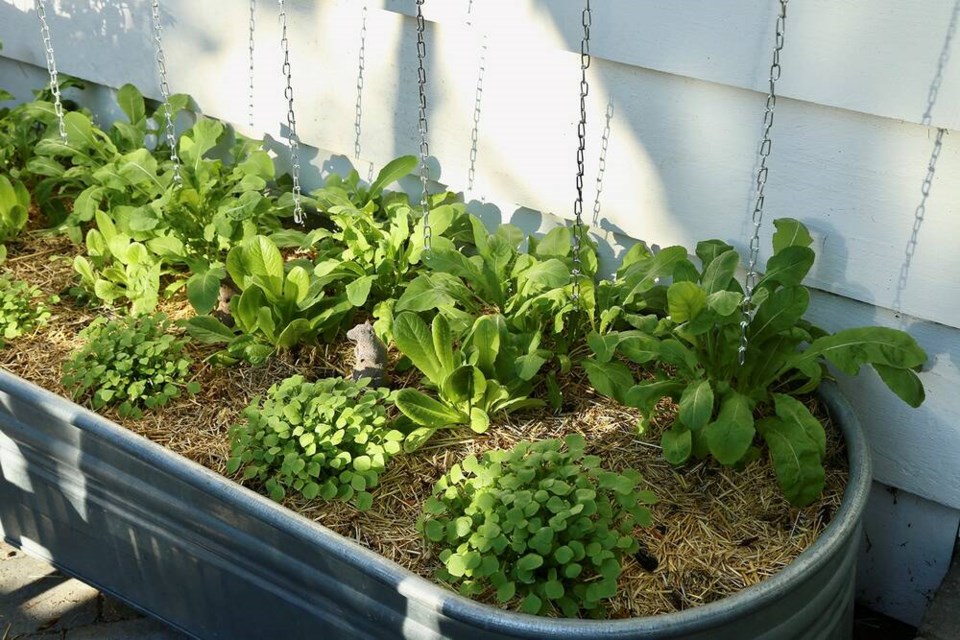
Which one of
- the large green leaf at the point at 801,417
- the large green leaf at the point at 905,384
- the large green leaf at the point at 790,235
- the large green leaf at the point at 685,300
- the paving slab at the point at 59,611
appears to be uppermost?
the large green leaf at the point at 790,235

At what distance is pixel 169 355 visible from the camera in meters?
2.79

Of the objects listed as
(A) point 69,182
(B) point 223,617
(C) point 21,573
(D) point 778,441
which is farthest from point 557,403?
(A) point 69,182

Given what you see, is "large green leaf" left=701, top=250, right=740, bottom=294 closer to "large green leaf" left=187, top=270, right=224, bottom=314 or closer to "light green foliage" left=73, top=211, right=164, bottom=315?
"large green leaf" left=187, top=270, right=224, bottom=314

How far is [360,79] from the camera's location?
3104 mm

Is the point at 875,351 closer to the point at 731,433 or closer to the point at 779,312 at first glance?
the point at 779,312

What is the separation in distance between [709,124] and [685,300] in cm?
48

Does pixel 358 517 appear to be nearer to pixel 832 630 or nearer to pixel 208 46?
pixel 832 630

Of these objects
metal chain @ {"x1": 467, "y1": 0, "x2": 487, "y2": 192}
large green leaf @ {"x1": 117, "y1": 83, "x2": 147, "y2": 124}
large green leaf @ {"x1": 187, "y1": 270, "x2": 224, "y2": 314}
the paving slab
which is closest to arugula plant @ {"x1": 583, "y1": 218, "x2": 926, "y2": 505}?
metal chain @ {"x1": 467, "y1": 0, "x2": 487, "y2": 192}

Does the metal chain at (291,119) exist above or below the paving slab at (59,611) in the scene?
above

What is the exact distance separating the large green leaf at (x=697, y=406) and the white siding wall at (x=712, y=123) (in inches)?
18.2

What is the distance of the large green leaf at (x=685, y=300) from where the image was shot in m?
2.28

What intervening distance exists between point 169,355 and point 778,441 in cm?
148

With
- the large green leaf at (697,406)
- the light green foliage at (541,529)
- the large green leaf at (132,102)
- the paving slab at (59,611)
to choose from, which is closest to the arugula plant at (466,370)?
the light green foliage at (541,529)

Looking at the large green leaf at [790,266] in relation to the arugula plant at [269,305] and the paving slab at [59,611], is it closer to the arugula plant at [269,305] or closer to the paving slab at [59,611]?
the arugula plant at [269,305]
